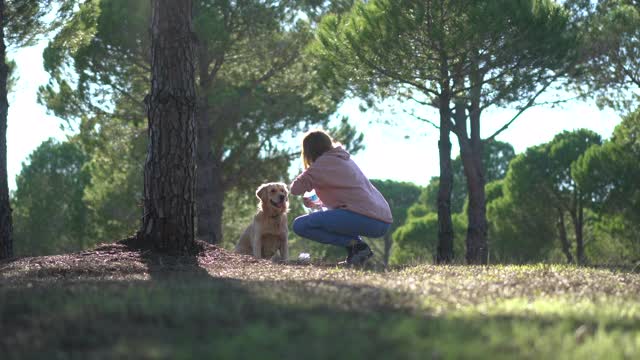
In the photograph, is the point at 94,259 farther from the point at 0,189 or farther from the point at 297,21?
the point at 297,21

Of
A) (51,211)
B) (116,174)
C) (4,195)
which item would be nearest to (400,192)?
(51,211)

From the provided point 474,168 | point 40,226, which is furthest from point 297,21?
point 40,226

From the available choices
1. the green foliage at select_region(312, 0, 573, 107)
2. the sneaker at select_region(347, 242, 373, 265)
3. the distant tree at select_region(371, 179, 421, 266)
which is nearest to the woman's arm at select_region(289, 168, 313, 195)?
Answer: the sneaker at select_region(347, 242, 373, 265)

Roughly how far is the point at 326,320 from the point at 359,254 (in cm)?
519

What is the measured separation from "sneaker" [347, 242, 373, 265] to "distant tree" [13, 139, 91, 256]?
3119 cm

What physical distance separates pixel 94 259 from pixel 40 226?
35.0m

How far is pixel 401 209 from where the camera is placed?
65875 millimetres

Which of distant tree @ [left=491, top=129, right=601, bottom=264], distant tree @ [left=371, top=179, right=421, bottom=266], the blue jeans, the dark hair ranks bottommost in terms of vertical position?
the blue jeans

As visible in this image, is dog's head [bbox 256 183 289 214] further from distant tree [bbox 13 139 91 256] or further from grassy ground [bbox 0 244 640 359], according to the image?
distant tree [bbox 13 139 91 256]

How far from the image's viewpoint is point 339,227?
8.48 meters

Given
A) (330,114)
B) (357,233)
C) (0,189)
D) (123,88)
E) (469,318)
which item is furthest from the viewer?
(330,114)

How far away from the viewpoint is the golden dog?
32.1ft

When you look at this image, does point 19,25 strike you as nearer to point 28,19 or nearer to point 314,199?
point 28,19

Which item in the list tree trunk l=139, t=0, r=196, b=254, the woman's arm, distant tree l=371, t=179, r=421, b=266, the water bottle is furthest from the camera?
distant tree l=371, t=179, r=421, b=266
